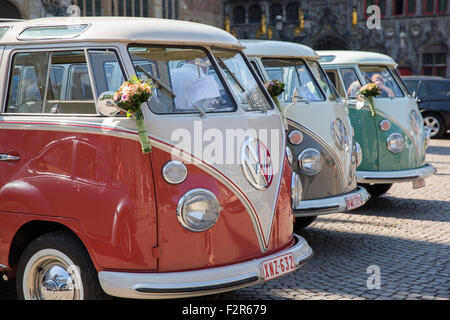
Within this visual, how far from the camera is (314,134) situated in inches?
249

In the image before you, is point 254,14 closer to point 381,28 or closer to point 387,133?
point 381,28

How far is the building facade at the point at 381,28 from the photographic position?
3650cm

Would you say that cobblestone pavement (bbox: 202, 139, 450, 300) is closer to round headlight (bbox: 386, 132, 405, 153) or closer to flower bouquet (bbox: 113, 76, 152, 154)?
round headlight (bbox: 386, 132, 405, 153)

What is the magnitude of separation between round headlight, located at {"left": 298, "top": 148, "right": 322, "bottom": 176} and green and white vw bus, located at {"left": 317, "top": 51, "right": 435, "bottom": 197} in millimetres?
1928

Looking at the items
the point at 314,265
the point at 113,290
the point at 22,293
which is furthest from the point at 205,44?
the point at 314,265

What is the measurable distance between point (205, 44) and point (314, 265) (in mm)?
2631

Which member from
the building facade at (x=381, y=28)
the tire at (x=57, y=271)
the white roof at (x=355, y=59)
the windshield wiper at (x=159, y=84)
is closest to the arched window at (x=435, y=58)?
the building facade at (x=381, y=28)

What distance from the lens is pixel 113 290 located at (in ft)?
12.1

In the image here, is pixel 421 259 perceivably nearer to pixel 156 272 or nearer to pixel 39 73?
pixel 156 272

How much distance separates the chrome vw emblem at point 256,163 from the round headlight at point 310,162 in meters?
2.00

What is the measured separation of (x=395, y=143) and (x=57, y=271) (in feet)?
17.9

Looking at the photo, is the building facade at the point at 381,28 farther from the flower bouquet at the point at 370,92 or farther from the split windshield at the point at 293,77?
the split windshield at the point at 293,77

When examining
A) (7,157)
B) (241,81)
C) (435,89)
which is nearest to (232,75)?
(241,81)

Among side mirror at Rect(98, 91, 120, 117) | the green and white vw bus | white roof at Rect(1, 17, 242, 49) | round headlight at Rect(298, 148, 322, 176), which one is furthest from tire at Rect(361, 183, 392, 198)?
side mirror at Rect(98, 91, 120, 117)
